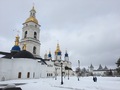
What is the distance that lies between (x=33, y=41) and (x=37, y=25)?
846 centimetres

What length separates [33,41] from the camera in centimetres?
5922

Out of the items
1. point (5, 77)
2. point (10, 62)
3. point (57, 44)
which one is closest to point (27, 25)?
point (10, 62)

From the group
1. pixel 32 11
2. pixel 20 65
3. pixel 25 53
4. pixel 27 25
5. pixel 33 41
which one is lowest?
pixel 20 65

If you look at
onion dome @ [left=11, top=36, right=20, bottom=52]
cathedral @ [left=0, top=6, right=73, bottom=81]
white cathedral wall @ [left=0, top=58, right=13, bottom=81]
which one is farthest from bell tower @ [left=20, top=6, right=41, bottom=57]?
white cathedral wall @ [left=0, top=58, right=13, bottom=81]

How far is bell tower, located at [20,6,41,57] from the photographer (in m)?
58.4

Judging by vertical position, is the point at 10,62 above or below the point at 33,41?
below

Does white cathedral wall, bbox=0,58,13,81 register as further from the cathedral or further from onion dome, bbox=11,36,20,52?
onion dome, bbox=11,36,20,52

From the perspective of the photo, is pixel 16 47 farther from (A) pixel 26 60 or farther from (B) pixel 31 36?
(A) pixel 26 60

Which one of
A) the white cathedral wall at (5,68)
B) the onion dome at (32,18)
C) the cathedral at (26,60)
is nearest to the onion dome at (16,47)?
the cathedral at (26,60)

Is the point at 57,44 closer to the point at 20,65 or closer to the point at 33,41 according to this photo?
the point at 33,41

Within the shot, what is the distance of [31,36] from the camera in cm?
5906

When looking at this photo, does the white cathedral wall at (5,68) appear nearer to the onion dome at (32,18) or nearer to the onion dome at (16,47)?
the onion dome at (16,47)

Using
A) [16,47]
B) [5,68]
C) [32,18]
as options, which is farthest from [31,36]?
[5,68]

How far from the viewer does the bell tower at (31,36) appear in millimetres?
58438
